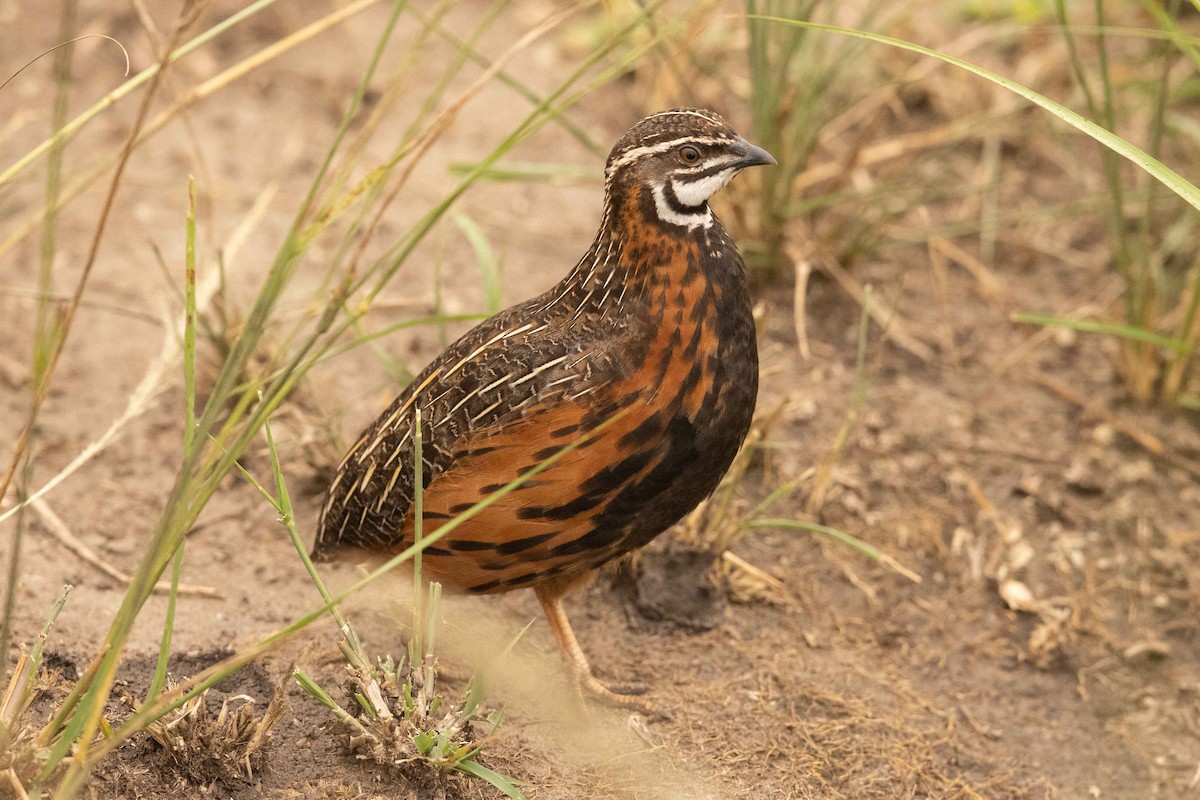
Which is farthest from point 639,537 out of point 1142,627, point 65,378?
point 65,378

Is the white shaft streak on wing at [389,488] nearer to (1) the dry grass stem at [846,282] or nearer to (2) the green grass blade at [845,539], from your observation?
(2) the green grass blade at [845,539]

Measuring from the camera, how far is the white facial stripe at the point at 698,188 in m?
3.67

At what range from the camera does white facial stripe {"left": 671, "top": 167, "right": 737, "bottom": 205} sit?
3672 millimetres

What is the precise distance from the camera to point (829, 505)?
5137 millimetres

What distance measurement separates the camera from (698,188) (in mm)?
3689

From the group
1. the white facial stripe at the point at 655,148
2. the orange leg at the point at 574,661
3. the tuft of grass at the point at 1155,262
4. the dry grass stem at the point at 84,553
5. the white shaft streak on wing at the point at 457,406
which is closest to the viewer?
the white facial stripe at the point at 655,148

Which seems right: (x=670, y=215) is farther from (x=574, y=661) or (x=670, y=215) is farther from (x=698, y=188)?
(x=574, y=661)

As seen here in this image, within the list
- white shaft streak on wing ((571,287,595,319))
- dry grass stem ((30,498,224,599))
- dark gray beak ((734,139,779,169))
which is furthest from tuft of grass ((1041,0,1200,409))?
dry grass stem ((30,498,224,599))

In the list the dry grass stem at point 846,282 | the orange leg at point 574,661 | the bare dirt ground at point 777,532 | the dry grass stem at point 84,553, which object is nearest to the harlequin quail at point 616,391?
the orange leg at point 574,661

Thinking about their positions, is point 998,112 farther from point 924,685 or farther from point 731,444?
point 731,444

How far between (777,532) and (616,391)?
1720 mm

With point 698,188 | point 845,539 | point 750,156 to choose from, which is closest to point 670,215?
point 698,188

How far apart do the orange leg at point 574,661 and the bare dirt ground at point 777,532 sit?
9 centimetres

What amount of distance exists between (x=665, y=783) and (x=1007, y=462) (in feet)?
7.89
